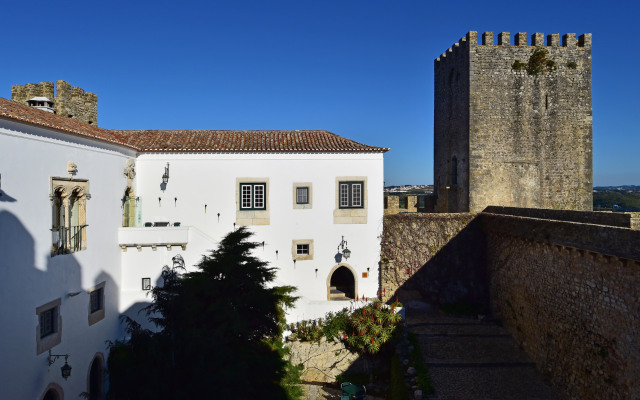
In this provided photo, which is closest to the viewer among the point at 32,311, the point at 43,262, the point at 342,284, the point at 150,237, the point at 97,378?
the point at 32,311

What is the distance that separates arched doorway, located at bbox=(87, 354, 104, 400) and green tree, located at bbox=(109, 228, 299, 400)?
2178mm

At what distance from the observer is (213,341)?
9.78m

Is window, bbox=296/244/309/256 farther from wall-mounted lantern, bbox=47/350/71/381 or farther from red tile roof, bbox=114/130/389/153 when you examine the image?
wall-mounted lantern, bbox=47/350/71/381

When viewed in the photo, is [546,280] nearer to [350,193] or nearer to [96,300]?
[350,193]

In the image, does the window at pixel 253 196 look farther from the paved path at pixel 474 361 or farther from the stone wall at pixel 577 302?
the stone wall at pixel 577 302

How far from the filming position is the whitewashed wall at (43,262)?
10.3 meters

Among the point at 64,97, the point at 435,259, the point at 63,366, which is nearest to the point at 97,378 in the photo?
the point at 63,366

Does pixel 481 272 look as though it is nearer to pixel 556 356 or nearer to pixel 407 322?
pixel 407 322

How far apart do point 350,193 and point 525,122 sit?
908 cm

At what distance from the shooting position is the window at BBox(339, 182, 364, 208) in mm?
18234

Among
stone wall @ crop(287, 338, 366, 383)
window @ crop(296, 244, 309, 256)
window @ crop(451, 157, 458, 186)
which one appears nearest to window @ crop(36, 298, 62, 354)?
Result: stone wall @ crop(287, 338, 366, 383)

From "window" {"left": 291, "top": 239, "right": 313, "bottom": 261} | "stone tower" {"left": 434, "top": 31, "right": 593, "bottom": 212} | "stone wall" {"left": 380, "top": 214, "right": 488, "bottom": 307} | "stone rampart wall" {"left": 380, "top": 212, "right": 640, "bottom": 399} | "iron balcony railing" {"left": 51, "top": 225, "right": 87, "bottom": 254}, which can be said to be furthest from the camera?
"stone tower" {"left": 434, "top": 31, "right": 593, "bottom": 212}

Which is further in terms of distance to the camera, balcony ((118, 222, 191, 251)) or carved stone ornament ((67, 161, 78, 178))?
balcony ((118, 222, 191, 251))

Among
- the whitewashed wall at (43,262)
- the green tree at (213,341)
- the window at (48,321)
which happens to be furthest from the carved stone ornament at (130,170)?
the window at (48,321)
